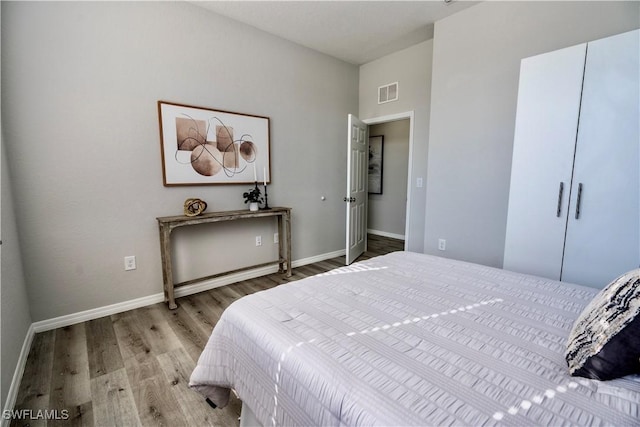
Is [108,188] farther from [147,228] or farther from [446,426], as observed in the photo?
[446,426]

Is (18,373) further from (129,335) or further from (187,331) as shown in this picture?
(187,331)

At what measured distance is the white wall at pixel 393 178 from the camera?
5.23 meters

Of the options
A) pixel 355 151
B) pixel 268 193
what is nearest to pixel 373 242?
pixel 355 151

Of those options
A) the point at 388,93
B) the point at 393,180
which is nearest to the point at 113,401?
the point at 388,93

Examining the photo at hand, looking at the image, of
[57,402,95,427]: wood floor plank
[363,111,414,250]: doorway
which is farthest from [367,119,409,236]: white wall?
[57,402,95,427]: wood floor plank

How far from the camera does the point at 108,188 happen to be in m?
2.32

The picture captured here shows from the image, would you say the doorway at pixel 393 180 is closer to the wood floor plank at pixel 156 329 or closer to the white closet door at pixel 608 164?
the white closet door at pixel 608 164

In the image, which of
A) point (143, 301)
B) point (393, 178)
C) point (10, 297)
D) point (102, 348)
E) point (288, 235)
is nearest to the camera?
point (10, 297)

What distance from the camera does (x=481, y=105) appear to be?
2.64 metres

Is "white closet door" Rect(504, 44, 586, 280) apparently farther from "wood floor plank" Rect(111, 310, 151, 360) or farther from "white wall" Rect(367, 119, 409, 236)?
"white wall" Rect(367, 119, 409, 236)

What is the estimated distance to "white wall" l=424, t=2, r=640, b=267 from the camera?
2.25 metres

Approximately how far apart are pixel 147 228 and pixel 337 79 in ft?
9.77

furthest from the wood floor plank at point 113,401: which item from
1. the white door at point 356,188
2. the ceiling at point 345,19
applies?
the ceiling at point 345,19

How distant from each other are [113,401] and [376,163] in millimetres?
5146
